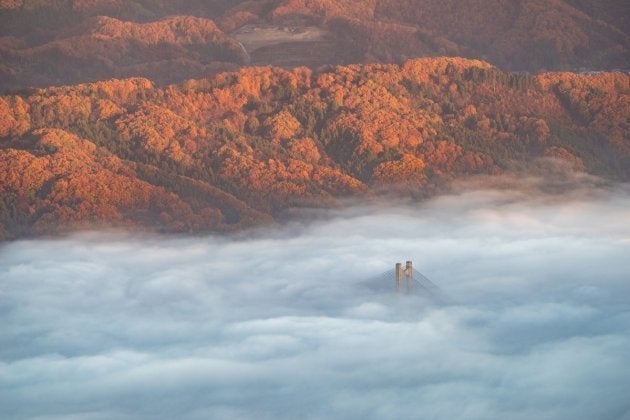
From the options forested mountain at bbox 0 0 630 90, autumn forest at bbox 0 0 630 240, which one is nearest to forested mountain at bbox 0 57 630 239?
autumn forest at bbox 0 0 630 240

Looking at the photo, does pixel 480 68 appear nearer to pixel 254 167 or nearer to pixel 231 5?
pixel 254 167

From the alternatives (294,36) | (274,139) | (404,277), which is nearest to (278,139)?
(274,139)

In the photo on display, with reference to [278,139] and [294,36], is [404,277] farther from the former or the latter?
[294,36]

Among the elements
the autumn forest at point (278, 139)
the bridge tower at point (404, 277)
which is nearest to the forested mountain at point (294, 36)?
the autumn forest at point (278, 139)

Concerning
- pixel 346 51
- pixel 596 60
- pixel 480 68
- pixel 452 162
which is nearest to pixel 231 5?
pixel 346 51

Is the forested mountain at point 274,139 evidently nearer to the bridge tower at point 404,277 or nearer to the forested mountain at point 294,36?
the bridge tower at point 404,277

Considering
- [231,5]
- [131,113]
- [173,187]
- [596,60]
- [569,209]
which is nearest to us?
[173,187]
